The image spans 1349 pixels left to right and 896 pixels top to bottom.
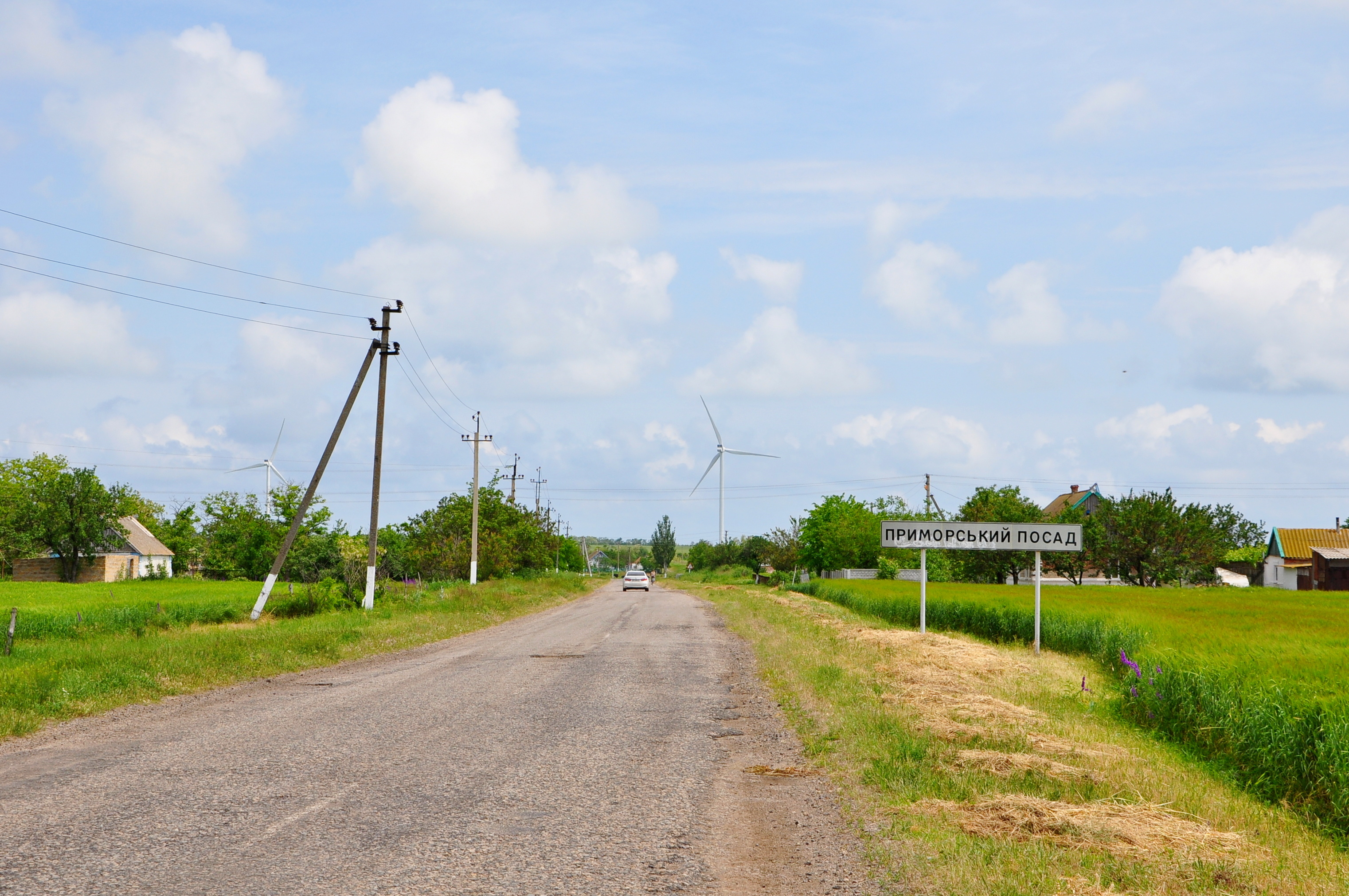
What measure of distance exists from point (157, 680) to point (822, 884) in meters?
12.9

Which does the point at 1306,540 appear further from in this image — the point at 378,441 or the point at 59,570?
the point at 59,570

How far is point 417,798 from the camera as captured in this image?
8250mm

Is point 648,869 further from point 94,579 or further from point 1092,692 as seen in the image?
point 94,579

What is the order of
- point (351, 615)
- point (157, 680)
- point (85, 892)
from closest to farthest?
point (85, 892)
point (157, 680)
point (351, 615)

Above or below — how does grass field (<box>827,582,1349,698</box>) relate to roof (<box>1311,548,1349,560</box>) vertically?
below

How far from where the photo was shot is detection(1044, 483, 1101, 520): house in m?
95.7

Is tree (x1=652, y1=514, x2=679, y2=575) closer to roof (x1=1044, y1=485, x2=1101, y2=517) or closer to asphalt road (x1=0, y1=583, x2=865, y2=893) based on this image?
roof (x1=1044, y1=485, x2=1101, y2=517)

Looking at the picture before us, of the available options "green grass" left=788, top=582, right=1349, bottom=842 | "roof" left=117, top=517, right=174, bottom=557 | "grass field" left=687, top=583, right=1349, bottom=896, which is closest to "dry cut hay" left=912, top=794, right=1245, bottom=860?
"grass field" left=687, top=583, right=1349, bottom=896

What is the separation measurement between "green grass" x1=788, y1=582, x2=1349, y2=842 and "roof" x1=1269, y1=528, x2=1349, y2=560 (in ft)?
195

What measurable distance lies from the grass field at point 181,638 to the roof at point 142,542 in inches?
1813

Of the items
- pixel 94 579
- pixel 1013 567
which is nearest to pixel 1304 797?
pixel 1013 567

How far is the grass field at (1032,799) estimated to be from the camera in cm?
640

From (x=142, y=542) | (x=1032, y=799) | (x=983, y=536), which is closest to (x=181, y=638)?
Result: (x=983, y=536)

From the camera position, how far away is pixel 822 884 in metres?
6.30
